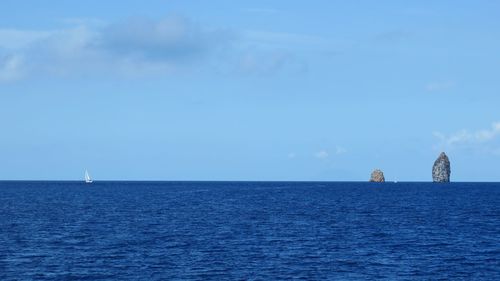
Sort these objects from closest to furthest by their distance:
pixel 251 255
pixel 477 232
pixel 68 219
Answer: pixel 251 255 < pixel 477 232 < pixel 68 219

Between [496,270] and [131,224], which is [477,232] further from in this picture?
[131,224]

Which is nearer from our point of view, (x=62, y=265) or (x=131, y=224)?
(x=62, y=265)

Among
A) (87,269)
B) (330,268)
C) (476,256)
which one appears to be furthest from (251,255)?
(476,256)

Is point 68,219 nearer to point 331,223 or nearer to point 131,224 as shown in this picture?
point 131,224

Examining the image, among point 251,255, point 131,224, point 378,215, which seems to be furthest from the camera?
point 378,215

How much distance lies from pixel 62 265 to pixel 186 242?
2222cm

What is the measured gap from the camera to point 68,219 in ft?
382

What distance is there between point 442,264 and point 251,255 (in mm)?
20166

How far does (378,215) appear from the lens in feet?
430

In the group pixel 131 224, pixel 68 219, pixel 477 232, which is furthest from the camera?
pixel 68 219

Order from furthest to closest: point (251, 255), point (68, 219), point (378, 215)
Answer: point (378, 215) < point (68, 219) < point (251, 255)

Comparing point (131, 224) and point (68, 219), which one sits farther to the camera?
point (68, 219)

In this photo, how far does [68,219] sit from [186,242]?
131ft

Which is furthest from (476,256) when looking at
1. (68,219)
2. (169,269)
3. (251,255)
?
(68,219)
